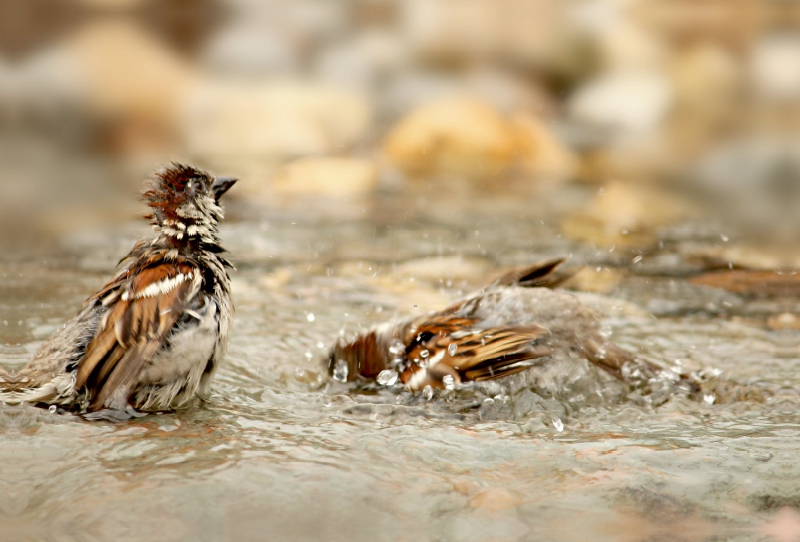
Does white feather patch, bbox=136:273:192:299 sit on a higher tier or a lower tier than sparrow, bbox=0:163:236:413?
higher

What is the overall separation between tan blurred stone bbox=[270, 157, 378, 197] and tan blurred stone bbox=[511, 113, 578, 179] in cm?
231

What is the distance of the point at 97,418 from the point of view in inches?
148

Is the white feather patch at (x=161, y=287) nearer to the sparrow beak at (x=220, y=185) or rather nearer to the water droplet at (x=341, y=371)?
the sparrow beak at (x=220, y=185)

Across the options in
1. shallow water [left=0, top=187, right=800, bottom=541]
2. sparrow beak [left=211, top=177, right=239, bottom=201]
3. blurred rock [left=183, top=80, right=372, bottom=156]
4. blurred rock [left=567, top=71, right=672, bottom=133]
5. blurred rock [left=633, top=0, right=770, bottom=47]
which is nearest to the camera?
shallow water [left=0, top=187, right=800, bottom=541]

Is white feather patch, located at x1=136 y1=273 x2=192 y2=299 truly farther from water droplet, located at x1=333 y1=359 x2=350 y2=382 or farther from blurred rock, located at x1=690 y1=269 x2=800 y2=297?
blurred rock, located at x1=690 y1=269 x2=800 y2=297

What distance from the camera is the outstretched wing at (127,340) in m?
3.83

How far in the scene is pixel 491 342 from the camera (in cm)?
450

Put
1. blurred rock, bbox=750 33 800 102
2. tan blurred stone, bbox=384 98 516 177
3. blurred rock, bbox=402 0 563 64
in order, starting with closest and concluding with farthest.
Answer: tan blurred stone, bbox=384 98 516 177 < blurred rock, bbox=750 33 800 102 < blurred rock, bbox=402 0 563 64

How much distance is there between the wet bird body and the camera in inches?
176

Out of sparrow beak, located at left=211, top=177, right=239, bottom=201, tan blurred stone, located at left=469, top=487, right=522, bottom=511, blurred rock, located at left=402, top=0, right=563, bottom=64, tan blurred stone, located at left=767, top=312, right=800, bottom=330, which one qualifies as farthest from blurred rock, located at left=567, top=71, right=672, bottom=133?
tan blurred stone, located at left=469, top=487, right=522, bottom=511

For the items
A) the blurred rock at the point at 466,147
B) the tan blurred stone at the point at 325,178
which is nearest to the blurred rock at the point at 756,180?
the blurred rock at the point at 466,147

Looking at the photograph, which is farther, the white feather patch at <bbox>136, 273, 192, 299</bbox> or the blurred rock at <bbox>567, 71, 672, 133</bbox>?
the blurred rock at <bbox>567, 71, 672, 133</bbox>

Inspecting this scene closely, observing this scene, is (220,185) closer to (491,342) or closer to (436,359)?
(436,359)

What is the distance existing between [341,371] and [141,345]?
4.30ft
